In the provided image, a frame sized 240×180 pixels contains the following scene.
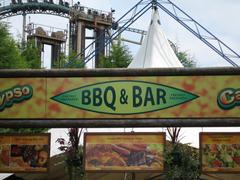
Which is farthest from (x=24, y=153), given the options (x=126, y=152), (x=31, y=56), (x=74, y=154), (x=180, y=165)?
(x=31, y=56)

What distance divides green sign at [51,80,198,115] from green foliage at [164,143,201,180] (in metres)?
1.06

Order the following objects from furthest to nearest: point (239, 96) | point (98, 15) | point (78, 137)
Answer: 1. point (98, 15)
2. point (78, 137)
3. point (239, 96)

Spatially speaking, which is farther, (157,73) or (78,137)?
(78,137)

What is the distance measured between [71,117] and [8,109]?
58.3 inches

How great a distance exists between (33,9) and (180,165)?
5691cm

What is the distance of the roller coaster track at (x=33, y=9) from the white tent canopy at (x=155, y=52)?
152ft

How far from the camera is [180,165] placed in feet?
34.2

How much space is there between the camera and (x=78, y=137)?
36.5 feet

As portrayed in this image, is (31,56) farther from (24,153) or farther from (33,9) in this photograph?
(24,153)

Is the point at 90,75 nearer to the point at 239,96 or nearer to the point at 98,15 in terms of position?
the point at 239,96

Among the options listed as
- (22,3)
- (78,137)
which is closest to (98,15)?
(22,3)

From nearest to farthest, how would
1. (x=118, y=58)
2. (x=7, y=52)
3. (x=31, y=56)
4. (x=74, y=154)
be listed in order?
(x=74, y=154) → (x=7, y=52) → (x=118, y=58) → (x=31, y=56)

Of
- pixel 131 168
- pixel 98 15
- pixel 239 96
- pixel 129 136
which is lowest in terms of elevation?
pixel 131 168

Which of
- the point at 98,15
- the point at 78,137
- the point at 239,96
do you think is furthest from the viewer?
the point at 98,15
